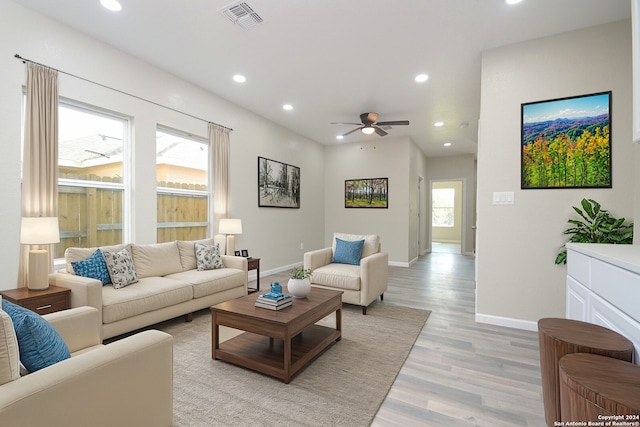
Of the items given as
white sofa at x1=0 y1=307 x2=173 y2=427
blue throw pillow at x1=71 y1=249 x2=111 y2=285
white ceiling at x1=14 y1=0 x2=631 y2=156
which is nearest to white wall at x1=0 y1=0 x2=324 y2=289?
white ceiling at x1=14 y1=0 x2=631 y2=156

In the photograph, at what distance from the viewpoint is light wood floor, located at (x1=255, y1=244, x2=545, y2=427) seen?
5.72 ft

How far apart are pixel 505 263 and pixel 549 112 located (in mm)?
1552

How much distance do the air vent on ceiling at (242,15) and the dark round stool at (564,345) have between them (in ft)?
10.3

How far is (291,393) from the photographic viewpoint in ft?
6.40

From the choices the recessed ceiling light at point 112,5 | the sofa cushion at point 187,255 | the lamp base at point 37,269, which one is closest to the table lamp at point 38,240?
the lamp base at point 37,269

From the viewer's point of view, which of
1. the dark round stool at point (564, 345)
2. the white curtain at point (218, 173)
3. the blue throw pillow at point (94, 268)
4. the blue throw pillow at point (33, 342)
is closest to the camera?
the blue throw pillow at point (33, 342)

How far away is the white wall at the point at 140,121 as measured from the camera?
2578 mm

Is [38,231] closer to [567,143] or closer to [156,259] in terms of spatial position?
[156,259]

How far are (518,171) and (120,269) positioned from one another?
4067 mm

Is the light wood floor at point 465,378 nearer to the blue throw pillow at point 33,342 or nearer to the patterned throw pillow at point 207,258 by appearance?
the blue throw pillow at point 33,342

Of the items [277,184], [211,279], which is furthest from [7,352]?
[277,184]

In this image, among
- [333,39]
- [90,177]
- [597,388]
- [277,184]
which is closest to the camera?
→ [597,388]

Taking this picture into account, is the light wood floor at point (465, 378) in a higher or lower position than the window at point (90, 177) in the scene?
lower

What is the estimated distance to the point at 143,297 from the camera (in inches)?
108
